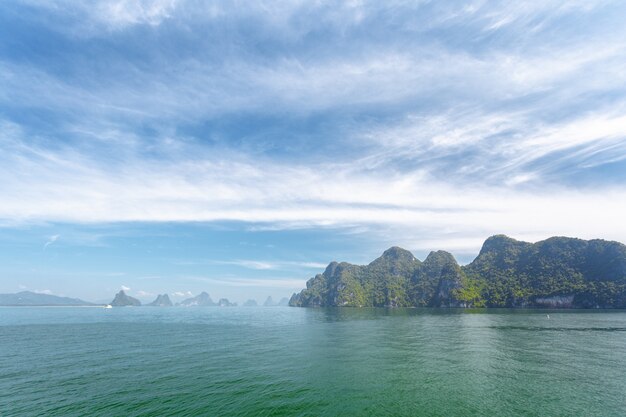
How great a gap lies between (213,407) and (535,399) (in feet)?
133

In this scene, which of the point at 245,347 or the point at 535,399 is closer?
the point at 535,399

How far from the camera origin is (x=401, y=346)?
76125 mm

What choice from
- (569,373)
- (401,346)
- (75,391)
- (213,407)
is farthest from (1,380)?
(569,373)

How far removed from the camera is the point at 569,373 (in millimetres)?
49875

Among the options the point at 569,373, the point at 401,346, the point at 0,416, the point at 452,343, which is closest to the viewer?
the point at 0,416

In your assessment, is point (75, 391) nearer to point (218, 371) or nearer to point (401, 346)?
point (218, 371)

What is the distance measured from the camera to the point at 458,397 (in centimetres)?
3919

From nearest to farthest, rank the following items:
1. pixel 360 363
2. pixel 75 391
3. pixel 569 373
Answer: pixel 75 391 < pixel 569 373 < pixel 360 363

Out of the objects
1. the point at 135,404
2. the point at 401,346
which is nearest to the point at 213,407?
the point at 135,404

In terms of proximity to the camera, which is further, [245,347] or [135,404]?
[245,347]

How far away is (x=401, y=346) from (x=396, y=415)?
46049mm

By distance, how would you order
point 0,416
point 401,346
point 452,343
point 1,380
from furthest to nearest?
point 452,343, point 401,346, point 1,380, point 0,416

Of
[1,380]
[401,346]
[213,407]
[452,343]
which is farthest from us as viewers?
[452,343]

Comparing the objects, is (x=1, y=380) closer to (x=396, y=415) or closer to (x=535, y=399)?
(x=396, y=415)
